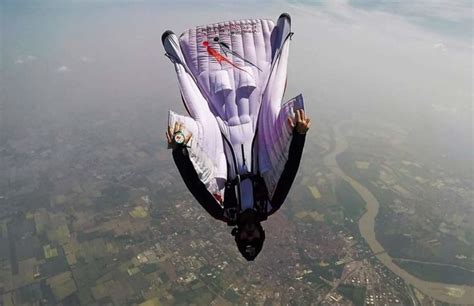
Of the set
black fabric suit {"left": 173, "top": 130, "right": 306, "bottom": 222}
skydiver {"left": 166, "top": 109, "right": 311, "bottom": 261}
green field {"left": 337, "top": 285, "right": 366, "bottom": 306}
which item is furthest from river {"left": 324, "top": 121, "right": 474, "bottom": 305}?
black fabric suit {"left": 173, "top": 130, "right": 306, "bottom": 222}

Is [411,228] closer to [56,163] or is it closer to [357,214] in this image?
[357,214]

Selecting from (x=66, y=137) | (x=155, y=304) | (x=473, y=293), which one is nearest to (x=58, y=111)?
(x=66, y=137)

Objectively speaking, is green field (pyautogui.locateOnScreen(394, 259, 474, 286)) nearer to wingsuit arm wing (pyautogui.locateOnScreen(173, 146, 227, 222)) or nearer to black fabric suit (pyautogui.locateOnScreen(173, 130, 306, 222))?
black fabric suit (pyautogui.locateOnScreen(173, 130, 306, 222))

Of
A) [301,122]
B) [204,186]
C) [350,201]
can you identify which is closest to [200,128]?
[204,186]

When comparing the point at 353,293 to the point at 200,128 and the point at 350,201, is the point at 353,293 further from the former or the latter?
the point at 200,128

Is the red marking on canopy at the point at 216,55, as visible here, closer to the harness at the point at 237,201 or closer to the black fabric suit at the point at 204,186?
the harness at the point at 237,201

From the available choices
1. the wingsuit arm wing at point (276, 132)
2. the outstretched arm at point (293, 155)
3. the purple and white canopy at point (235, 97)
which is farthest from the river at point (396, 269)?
the outstretched arm at point (293, 155)
